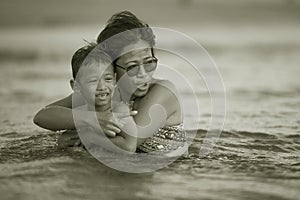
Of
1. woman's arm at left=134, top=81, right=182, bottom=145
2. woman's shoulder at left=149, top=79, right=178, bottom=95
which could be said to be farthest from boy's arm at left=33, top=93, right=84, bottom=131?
woman's shoulder at left=149, top=79, right=178, bottom=95

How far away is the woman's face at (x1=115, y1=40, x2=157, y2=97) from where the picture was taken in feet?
14.7

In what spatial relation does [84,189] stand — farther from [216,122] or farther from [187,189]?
[216,122]

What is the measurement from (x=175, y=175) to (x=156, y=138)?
0.47 m

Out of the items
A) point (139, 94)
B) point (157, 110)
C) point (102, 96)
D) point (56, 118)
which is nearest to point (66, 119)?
point (56, 118)

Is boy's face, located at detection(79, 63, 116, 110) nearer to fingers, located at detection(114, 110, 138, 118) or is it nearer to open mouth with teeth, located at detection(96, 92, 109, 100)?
open mouth with teeth, located at detection(96, 92, 109, 100)

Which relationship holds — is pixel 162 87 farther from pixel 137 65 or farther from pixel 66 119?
pixel 66 119

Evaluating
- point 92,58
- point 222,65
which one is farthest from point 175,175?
point 222,65

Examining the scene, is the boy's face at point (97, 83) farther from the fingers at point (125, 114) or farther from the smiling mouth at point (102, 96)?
the fingers at point (125, 114)

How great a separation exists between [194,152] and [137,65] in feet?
3.04

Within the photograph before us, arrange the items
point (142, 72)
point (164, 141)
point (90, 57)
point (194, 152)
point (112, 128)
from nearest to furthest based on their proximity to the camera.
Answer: point (112, 128) → point (142, 72) → point (90, 57) → point (164, 141) → point (194, 152)

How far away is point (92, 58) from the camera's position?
4.54 m

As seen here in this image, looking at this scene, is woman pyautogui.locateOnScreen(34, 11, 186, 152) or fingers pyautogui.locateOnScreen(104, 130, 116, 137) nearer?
fingers pyautogui.locateOnScreen(104, 130, 116, 137)

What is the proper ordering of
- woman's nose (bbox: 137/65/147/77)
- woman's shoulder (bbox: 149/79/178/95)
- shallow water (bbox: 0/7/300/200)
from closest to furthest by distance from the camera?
shallow water (bbox: 0/7/300/200)
woman's nose (bbox: 137/65/147/77)
woman's shoulder (bbox: 149/79/178/95)

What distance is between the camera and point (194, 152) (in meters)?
5.04
